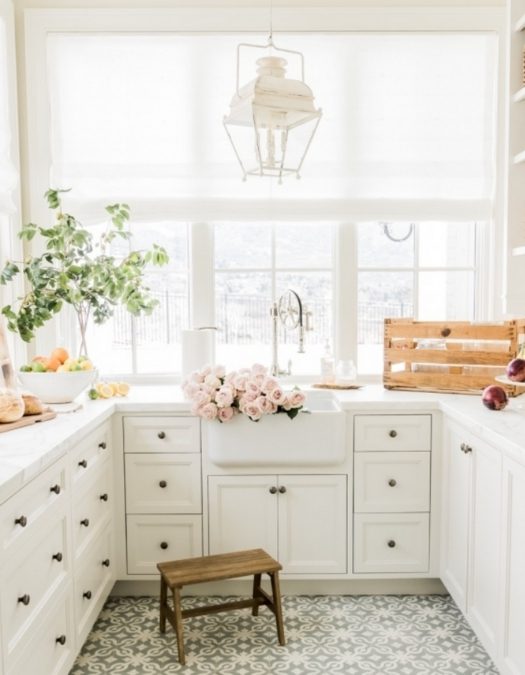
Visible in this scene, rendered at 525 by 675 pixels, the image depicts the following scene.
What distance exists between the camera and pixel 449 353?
9.62ft

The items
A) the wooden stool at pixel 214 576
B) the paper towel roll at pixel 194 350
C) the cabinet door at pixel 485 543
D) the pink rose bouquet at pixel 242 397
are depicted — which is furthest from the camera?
the paper towel roll at pixel 194 350

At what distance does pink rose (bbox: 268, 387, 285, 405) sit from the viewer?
8.58ft

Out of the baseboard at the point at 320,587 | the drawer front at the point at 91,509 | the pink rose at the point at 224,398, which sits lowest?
the baseboard at the point at 320,587

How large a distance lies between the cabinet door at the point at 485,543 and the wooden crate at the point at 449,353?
55cm

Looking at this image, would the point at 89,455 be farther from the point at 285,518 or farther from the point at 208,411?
the point at 285,518

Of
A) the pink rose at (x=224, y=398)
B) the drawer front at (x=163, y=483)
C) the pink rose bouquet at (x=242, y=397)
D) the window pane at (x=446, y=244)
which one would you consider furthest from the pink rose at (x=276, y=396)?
the window pane at (x=446, y=244)

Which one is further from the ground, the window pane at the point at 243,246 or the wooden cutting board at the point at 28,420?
the window pane at the point at 243,246

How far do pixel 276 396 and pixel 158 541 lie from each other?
32.7 inches

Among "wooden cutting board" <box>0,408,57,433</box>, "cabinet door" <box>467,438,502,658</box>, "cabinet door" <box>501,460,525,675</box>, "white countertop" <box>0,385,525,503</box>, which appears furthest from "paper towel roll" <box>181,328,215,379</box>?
"cabinet door" <box>501,460,525,675</box>

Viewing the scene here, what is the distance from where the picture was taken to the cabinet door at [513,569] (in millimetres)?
1916

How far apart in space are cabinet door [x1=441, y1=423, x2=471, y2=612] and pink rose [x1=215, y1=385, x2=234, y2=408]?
34.8 inches

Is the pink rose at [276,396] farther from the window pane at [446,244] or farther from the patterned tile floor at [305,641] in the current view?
the window pane at [446,244]

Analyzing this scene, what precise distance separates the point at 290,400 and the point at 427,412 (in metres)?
0.60

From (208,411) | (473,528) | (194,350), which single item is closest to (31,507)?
(208,411)
